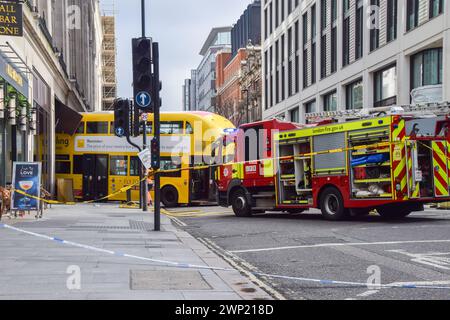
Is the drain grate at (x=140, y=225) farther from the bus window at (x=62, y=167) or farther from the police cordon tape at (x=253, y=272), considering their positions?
the bus window at (x=62, y=167)

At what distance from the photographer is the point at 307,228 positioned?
46.6 ft

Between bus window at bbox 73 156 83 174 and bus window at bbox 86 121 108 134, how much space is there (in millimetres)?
1350

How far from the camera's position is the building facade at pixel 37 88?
16.6m

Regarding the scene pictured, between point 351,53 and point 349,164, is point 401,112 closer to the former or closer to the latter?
point 349,164

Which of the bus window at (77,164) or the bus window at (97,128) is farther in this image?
the bus window at (77,164)

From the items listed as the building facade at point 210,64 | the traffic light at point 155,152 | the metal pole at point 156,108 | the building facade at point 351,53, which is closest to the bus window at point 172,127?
the building facade at point 351,53

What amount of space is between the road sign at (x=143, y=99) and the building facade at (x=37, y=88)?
3561mm

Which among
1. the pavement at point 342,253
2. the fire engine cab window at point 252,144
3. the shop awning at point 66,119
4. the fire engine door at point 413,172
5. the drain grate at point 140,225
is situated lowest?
the drain grate at point 140,225

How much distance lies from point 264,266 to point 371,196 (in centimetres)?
695

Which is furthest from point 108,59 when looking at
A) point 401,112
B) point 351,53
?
point 401,112

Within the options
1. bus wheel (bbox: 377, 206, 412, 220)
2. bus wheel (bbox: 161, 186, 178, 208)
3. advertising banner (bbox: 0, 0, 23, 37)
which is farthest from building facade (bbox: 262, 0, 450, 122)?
advertising banner (bbox: 0, 0, 23, 37)

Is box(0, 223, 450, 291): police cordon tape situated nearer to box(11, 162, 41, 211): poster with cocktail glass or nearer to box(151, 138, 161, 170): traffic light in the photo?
box(151, 138, 161, 170): traffic light

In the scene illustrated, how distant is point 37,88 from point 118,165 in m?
6.61

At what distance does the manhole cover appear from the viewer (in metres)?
6.42
